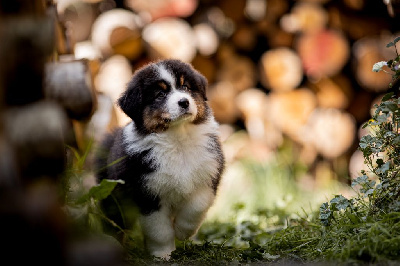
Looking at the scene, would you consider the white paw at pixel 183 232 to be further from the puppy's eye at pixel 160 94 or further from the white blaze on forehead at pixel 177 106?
the puppy's eye at pixel 160 94

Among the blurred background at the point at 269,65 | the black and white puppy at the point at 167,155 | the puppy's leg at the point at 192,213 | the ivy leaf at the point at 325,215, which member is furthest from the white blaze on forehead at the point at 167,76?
the blurred background at the point at 269,65

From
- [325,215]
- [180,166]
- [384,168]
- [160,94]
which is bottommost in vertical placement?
[325,215]

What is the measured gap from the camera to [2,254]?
1187mm

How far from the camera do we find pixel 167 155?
2.70 meters

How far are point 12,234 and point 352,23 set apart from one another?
4.29 m

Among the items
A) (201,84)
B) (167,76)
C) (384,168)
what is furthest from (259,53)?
(384,168)

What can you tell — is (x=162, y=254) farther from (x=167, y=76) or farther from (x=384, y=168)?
(x=384, y=168)

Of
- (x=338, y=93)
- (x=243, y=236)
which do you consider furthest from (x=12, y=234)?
(x=338, y=93)

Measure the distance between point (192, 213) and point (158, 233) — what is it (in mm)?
220

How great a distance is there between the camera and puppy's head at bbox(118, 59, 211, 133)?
2697 millimetres

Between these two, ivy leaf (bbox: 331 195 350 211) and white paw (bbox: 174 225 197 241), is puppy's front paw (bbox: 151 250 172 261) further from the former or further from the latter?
ivy leaf (bbox: 331 195 350 211)

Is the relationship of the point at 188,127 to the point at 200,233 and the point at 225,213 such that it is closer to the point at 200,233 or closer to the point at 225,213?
the point at 200,233

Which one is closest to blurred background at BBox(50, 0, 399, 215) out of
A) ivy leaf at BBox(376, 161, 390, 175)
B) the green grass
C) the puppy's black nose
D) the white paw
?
the green grass

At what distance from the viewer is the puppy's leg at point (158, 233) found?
8.48 ft
